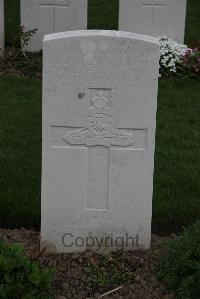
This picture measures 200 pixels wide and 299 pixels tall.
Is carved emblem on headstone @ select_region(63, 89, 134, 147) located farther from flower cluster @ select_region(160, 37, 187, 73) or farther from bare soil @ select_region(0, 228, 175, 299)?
flower cluster @ select_region(160, 37, 187, 73)

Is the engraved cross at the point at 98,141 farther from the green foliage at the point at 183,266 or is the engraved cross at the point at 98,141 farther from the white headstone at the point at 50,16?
the white headstone at the point at 50,16

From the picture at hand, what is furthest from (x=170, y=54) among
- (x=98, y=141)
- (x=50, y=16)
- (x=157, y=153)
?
(x=98, y=141)

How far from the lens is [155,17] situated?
33.0ft

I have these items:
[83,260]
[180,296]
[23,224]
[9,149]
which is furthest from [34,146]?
[180,296]

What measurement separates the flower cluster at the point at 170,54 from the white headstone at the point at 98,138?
197 inches

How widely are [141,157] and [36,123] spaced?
3060 millimetres

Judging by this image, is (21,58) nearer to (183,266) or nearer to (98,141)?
(98,141)

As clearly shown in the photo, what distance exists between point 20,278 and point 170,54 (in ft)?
20.6

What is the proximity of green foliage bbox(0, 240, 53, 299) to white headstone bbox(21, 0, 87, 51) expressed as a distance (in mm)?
6746

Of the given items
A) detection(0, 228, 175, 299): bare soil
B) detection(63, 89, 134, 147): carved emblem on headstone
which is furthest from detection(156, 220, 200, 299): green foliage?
detection(63, 89, 134, 147): carved emblem on headstone

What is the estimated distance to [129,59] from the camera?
4.13 meters

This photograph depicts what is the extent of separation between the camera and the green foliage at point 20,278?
3.57 m

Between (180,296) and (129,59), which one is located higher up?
(129,59)

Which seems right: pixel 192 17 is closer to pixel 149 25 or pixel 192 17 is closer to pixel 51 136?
pixel 149 25
